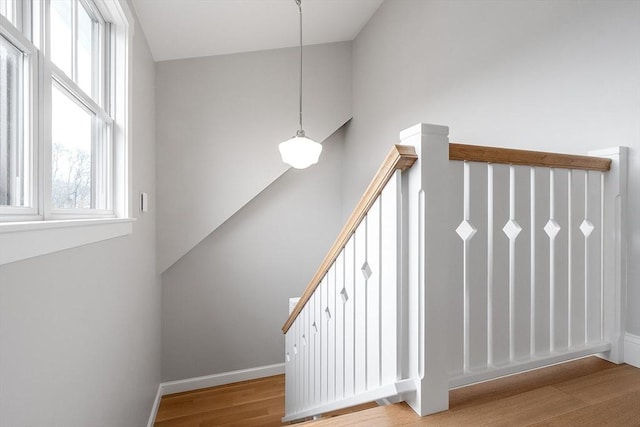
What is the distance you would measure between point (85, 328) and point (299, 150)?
1587 millimetres

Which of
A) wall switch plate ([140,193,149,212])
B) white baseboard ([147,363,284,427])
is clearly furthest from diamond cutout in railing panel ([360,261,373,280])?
white baseboard ([147,363,284,427])

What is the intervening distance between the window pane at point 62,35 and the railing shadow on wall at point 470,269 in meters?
1.33

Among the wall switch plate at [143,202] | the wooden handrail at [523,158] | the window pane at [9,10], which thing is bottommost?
the wall switch plate at [143,202]

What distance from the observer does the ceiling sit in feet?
7.11

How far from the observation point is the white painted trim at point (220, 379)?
3012mm

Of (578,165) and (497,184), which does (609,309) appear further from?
(497,184)

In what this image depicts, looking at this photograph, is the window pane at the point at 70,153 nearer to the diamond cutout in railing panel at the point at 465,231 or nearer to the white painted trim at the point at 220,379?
the diamond cutout in railing panel at the point at 465,231

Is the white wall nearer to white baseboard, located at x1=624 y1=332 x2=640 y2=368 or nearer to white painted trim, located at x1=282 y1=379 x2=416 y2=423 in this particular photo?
white painted trim, located at x1=282 y1=379 x2=416 y2=423

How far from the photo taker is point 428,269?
86 centimetres

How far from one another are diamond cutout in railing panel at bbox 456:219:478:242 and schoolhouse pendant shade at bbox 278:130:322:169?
148cm

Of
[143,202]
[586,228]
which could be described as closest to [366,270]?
[586,228]

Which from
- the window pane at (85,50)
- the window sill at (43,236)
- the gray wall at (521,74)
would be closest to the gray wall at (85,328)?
the window sill at (43,236)

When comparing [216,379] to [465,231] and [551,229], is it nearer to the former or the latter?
[465,231]

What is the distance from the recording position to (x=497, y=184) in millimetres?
996
